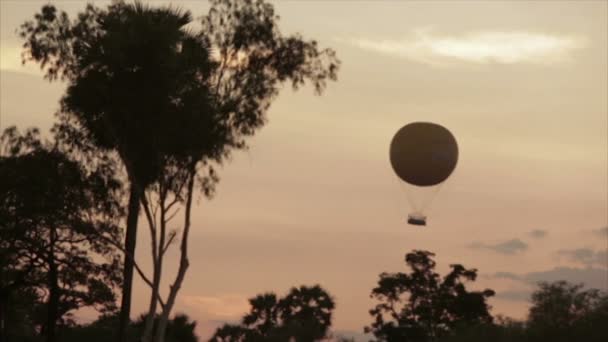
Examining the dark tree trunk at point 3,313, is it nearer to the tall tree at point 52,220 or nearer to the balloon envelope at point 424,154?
the tall tree at point 52,220

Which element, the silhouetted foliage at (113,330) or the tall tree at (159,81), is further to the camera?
the silhouetted foliage at (113,330)

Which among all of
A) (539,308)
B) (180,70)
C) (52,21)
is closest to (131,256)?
(180,70)

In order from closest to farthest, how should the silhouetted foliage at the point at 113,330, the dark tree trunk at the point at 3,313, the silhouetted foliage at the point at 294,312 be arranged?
the dark tree trunk at the point at 3,313, the silhouetted foliage at the point at 113,330, the silhouetted foliage at the point at 294,312

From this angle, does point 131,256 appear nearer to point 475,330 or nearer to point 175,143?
point 175,143

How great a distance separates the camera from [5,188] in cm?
4619

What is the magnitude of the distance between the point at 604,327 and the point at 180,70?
26044 millimetres

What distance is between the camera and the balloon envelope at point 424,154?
38875 millimetres

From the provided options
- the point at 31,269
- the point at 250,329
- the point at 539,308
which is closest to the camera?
the point at 31,269

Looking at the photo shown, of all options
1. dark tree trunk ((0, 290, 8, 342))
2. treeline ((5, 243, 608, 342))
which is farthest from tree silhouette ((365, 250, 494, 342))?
dark tree trunk ((0, 290, 8, 342))

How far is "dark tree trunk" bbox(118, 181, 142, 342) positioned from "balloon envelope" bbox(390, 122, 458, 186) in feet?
34.5

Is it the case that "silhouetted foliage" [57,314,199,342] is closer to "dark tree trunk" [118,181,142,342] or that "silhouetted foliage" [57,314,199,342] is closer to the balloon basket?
"dark tree trunk" [118,181,142,342]

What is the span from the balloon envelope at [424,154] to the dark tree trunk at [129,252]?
34.5 ft

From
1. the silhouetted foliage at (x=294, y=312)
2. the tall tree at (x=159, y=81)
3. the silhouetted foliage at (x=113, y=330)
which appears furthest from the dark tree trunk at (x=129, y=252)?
the silhouetted foliage at (x=294, y=312)

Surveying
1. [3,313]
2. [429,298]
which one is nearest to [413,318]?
[429,298]
